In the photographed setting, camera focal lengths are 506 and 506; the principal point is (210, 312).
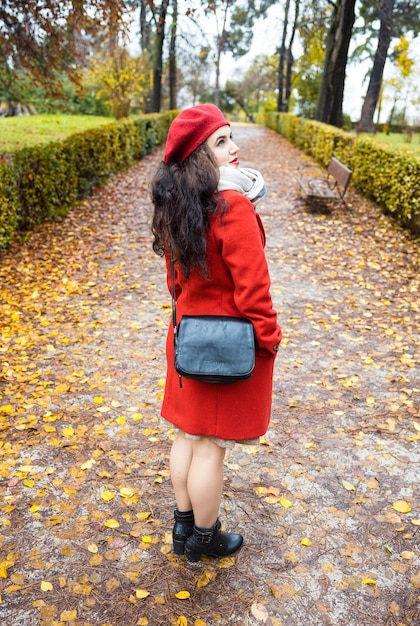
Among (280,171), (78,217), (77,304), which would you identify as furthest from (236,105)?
(77,304)

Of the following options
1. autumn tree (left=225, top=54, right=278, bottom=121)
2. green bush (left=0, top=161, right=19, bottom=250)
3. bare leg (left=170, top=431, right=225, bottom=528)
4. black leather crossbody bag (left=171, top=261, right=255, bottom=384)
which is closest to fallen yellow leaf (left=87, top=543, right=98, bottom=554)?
bare leg (left=170, top=431, right=225, bottom=528)

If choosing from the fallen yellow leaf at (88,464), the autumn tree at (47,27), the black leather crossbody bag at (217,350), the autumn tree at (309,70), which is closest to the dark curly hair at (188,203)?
the black leather crossbody bag at (217,350)

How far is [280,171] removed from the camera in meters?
14.4

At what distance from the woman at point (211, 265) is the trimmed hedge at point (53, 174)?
215 inches

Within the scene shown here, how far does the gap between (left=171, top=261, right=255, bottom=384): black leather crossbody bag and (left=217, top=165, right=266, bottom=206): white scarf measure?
1.60 feet

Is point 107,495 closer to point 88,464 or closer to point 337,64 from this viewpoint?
point 88,464

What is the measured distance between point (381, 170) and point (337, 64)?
26.3 ft

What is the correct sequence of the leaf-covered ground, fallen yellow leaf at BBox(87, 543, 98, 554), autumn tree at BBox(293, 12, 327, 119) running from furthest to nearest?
autumn tree at BBox(293, 12, 327, 119) < fallen yellow leaf at BBox(87, 543, 98, 554) < the leaf-covered ground

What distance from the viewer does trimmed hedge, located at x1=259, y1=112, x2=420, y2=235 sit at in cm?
805

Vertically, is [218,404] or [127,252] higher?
[218,404]

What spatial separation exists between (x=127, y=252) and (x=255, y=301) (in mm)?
6001

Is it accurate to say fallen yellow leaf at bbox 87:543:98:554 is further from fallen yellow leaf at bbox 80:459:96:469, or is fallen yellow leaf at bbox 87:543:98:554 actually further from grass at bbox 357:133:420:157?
grass at bbox 357:133:420:157

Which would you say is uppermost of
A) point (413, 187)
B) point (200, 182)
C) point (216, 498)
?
point (200, 182)

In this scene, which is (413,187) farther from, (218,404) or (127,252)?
(218,404)
